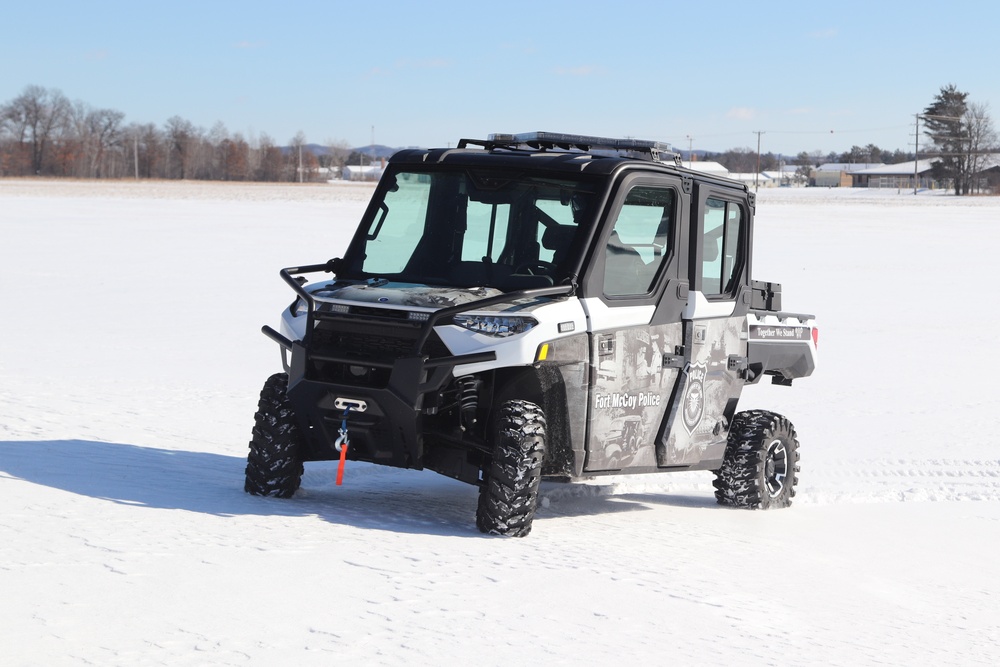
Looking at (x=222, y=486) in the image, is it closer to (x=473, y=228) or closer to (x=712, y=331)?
(x=473, y=228)

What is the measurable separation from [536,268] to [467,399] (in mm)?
889

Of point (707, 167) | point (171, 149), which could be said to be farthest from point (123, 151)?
point (707, 167)

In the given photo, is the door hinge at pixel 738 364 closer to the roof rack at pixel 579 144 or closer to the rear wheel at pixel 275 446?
the roof rack at pixel 579 144

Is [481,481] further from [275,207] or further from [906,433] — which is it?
[275,207]

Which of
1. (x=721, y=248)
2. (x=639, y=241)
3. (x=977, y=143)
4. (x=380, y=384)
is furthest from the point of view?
(x=977, y=143)

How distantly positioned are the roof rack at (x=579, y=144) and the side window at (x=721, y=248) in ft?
1.40

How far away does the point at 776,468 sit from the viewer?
8633 millimetres

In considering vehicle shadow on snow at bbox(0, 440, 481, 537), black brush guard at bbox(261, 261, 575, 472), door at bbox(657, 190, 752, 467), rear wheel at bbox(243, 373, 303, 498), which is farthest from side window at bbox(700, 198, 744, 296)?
rear wheel at bbox(243, 373, 303, 498)

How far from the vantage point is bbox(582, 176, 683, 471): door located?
6.77 m

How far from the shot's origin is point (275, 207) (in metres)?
52.4

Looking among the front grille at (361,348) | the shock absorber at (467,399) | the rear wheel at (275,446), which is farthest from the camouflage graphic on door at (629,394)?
the rear wheel at (275,446)

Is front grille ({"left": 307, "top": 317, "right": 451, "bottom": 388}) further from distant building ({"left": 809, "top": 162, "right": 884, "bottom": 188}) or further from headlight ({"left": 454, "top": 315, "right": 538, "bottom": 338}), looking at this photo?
distant building ({"left": 809, "top": 162, "right": 884, "bottom": 188})

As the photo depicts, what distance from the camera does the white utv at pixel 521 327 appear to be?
6316mm

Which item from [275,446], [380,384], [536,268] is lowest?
[275,446]
